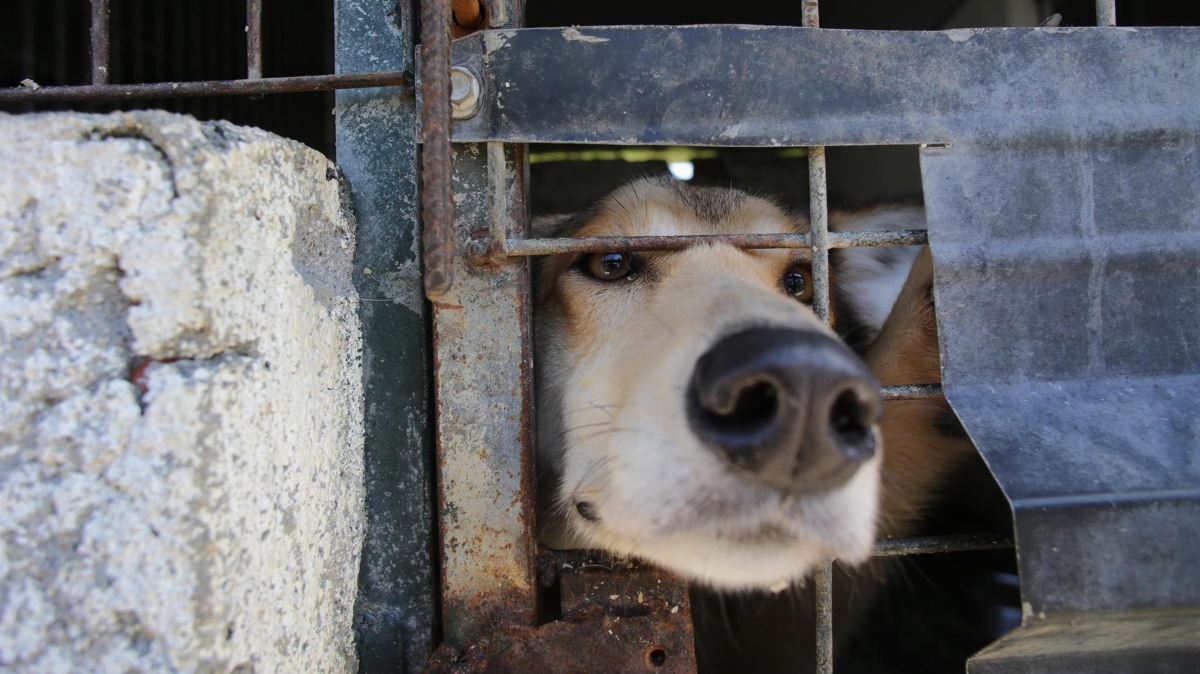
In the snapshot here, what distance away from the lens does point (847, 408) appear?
1.25m

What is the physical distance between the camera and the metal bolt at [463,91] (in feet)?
5.09

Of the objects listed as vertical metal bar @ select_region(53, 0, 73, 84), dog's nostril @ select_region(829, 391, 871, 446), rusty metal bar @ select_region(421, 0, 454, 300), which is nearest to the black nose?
dog's nostril @ select_region(829, 391, 871, 446)

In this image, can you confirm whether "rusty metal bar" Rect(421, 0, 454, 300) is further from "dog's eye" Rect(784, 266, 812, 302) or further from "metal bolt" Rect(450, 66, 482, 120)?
"dog's eye" Rect(784, 266, 812, 302)

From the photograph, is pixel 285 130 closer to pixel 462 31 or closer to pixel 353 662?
pixel 462 31

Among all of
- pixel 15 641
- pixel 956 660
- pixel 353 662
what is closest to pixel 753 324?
pixel 353 662

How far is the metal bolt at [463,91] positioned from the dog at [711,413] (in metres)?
0.62

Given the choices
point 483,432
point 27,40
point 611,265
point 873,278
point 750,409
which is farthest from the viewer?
point 27,40

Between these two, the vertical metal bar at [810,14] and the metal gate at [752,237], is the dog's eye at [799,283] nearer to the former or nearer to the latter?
the metal gate at [752,237]

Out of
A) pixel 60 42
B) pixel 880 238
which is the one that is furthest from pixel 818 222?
pixel 60 42

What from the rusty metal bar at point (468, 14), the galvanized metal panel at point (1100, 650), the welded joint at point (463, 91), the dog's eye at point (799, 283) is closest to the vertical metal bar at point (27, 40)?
the rusty metal bar at point (468, 14)

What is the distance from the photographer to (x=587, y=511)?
1.73 m

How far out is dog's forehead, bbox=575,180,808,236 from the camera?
2256mm

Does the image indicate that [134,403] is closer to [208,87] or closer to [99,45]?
[208,87]

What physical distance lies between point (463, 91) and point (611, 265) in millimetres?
669
